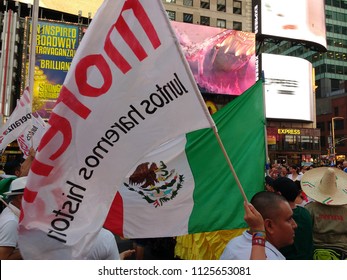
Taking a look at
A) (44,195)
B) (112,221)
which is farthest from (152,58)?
(112,221)

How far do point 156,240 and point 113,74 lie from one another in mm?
5256

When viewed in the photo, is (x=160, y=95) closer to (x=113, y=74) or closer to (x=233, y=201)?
(x=113, y=74)

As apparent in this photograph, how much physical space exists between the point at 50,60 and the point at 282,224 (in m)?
31.7

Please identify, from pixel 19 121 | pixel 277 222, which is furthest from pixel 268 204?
pixel 19 121

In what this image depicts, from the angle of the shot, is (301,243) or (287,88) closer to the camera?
(301,243)

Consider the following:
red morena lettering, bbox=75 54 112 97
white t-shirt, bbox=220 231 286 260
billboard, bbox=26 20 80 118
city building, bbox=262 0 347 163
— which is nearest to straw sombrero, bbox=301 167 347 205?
white t-shirt, bbox=220 231 286 260

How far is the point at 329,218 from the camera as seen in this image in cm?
398

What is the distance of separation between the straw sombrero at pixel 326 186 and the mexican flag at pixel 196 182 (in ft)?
2.49

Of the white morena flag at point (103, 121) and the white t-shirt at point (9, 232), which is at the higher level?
the white morena flag at point (103, 121)

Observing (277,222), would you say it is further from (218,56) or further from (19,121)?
(218,56)

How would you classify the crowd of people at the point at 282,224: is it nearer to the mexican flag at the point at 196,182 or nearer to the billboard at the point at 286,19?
the mexican flag at the point at 196,182

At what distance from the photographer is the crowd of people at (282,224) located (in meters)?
2.24

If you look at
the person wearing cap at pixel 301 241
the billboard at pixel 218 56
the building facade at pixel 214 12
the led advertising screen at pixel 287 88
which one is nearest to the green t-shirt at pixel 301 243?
the person wearing cap at pixel 301 241

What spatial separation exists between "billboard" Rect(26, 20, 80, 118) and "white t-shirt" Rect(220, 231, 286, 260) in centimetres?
2969
